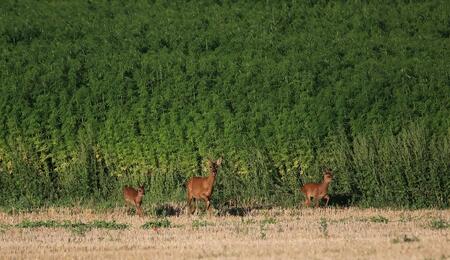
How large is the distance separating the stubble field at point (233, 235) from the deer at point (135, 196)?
0.34m

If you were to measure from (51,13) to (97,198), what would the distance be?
31.3 ft

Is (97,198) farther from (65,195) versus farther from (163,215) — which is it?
(163,215)

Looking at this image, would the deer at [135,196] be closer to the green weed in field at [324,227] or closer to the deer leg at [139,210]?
the deer leg at [139,210]

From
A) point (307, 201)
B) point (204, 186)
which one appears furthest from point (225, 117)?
point (204, 186)

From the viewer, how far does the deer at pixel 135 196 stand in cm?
2567

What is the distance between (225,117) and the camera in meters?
29.2

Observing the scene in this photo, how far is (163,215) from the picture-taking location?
25734mm

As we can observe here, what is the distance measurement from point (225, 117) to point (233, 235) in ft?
27.2

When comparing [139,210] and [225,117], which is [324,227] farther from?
[225,117]

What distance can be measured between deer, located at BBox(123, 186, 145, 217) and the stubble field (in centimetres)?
34

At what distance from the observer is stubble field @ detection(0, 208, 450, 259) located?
61.8 feet

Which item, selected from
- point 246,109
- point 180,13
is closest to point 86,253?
point 246,109

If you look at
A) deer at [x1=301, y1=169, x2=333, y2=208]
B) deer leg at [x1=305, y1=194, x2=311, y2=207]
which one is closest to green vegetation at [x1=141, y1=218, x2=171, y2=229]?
deer at [x1=301, y1=169, x2=333, y2=208]

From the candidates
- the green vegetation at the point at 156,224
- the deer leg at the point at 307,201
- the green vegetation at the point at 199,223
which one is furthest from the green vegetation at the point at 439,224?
the green vegetation at the point at 156,224
